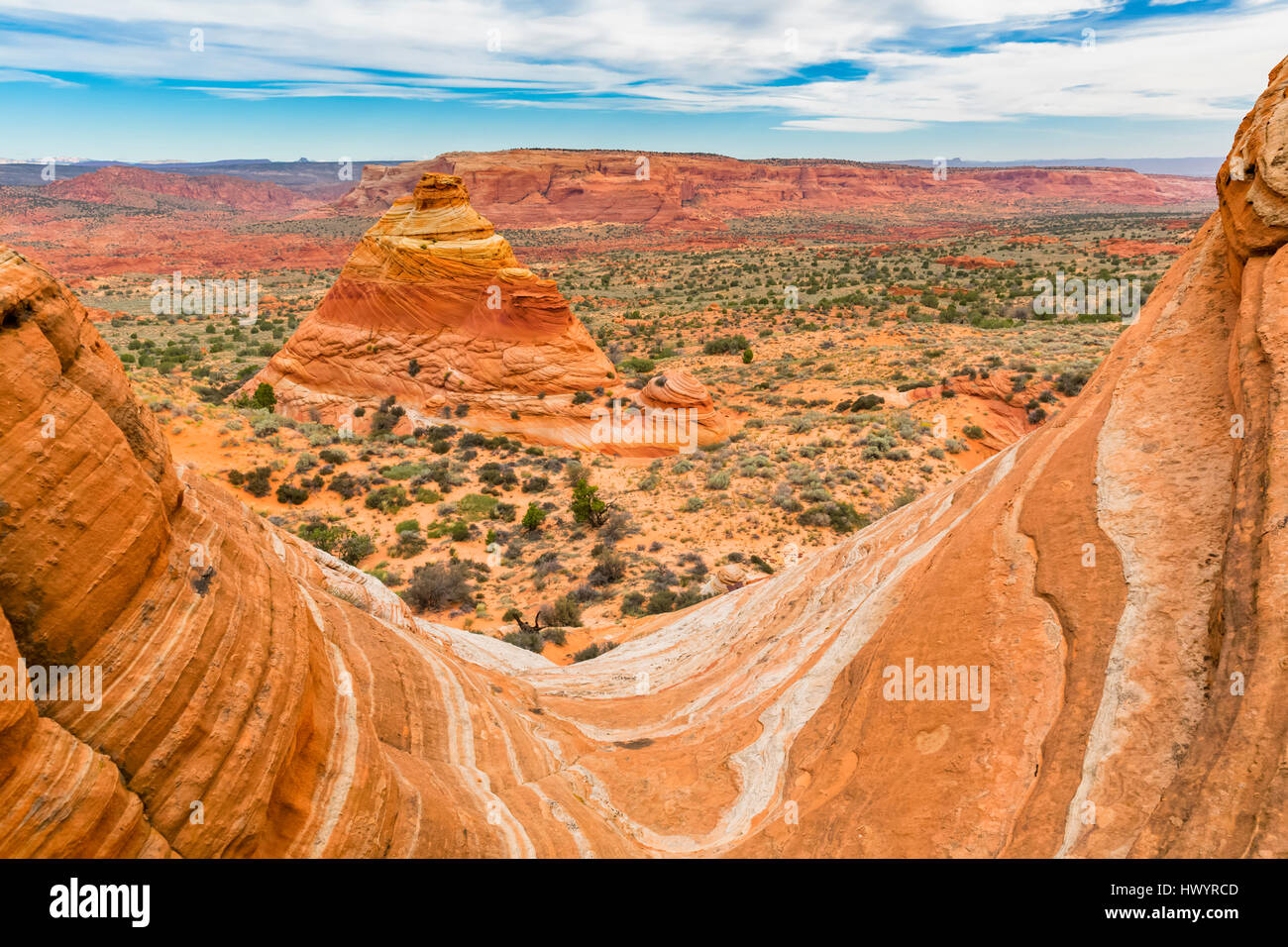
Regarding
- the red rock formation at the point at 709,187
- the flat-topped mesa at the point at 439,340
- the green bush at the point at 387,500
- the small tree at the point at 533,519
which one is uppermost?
the red rock formation at the point at 709,187

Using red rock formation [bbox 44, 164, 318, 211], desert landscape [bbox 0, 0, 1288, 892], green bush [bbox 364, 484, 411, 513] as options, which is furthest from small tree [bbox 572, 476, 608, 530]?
red rock formation [bbox 44, 164, 318, 211]

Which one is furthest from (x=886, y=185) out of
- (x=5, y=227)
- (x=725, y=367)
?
(x=5, y=227)

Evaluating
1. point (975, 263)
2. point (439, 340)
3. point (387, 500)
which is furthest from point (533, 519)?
point (975, 263)

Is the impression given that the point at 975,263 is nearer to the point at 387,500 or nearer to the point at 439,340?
the point at 439,340

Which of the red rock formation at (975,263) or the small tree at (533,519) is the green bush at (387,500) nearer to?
the small tree at (533,519)

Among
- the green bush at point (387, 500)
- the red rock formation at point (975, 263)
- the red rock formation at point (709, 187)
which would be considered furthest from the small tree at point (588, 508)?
the red rock formation at point (709, 187)

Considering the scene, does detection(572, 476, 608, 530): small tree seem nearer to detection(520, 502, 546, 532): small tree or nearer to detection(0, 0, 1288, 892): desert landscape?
detection(0, 0, 1288, 892): desert landscape
